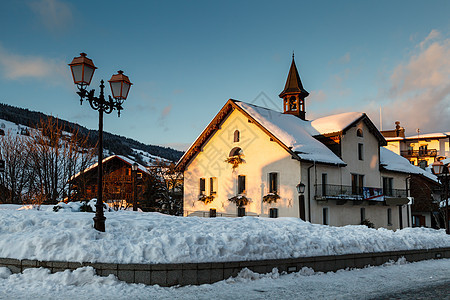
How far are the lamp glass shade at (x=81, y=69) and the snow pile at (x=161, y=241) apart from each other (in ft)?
12.6

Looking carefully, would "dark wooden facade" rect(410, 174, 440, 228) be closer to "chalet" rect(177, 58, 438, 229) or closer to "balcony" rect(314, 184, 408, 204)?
"chalet" rect(177, 58, 438, 229)

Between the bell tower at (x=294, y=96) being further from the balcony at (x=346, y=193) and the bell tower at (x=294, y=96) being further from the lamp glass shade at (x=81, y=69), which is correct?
the lamp glass shade at (x=81, y=69)

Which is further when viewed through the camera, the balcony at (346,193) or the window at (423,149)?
the window at (423,149)

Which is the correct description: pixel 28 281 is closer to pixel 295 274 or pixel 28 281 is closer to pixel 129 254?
pixel 129 254

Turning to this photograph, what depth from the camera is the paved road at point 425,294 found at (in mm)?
9359

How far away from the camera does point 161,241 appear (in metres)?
10.7

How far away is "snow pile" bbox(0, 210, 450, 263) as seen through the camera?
1014 centimetres

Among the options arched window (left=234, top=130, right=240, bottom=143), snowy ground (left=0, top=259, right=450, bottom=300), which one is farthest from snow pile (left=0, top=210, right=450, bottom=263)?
arched window (left=234, top=130, right=240, bottom=143)

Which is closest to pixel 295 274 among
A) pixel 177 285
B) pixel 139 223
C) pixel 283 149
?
pixel 177 285

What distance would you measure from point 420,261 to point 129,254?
1149cm

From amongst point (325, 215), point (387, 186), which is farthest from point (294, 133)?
point (387, 186)

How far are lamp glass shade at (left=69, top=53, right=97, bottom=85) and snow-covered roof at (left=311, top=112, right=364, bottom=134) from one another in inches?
985

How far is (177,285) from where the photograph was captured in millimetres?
10008

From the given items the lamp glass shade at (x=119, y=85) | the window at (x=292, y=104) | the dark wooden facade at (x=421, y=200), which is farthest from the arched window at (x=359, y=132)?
the lamp glass shade at (x=119, y=85)
